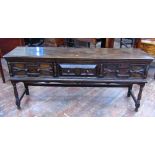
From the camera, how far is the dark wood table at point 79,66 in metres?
1.62

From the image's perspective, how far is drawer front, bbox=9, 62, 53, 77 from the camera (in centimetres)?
167

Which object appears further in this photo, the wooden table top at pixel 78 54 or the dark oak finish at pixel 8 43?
the dark oak finish at pixel 8 43

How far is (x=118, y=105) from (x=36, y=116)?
3.39 ft

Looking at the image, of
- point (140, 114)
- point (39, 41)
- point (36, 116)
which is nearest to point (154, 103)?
point (140, 114)

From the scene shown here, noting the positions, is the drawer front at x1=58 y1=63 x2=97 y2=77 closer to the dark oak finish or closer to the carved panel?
the carved panel

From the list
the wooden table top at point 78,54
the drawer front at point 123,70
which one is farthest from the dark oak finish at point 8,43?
the drawer front at point 123,70

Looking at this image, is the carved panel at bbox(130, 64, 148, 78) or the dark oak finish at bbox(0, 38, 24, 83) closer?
the carved panel at bbox(130, 64, 148, 78)

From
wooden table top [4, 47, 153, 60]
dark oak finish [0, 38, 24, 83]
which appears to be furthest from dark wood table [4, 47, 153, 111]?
dark oak finish [0, 38, 24, 83]

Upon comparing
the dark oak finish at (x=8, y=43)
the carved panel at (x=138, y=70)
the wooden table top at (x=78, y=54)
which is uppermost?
the wooden table top at (x=78, y=54)

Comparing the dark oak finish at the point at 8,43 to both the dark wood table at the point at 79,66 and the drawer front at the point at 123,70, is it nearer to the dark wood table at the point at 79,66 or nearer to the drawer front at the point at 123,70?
the dark wood table at the point at 79,66

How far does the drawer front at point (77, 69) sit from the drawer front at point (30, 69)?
0.40 ft

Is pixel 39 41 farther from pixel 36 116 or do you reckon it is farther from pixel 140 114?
pixel 140 114

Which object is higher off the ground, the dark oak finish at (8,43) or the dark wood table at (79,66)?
the dark wood table at (79,66)
